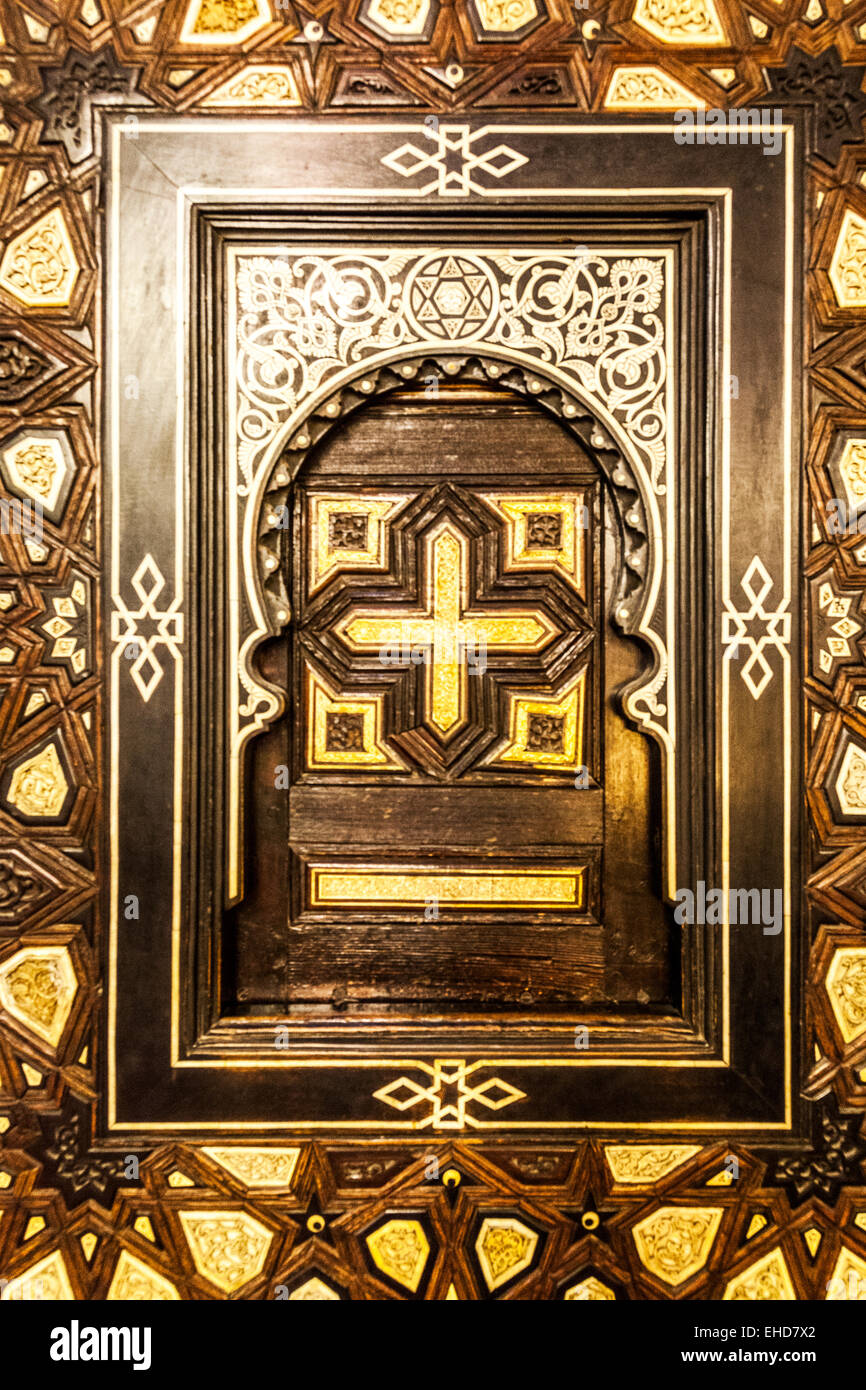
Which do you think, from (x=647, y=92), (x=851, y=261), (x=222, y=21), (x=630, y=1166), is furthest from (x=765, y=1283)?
(x=222, y=21)

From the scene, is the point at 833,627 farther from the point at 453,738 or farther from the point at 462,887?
the point at 462,887

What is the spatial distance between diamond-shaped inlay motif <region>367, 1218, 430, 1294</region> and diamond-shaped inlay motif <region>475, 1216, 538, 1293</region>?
0.15 m

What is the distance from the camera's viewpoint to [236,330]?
2.07 metres

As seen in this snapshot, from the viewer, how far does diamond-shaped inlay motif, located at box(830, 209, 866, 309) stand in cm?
203

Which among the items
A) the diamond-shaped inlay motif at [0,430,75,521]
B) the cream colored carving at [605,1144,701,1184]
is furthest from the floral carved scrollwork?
the cream colored carving at [605,1144,701,1184]

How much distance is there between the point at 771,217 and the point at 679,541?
2.83 ft

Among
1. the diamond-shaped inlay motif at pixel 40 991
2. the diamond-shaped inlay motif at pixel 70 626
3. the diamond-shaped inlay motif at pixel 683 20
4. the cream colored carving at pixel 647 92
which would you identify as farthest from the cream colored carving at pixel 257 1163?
the diamond-shaped inlay motif at pixel 683 20

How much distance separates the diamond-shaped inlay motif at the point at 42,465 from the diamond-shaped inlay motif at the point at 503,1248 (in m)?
2.17

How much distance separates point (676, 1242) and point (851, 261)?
2.58 m

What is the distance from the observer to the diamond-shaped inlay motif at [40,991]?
2.03 meters

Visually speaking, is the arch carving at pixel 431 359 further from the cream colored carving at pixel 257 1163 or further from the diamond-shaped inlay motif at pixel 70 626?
the cream colored carving at pixel 257 1163

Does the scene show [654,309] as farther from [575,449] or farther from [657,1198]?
[657,1198]

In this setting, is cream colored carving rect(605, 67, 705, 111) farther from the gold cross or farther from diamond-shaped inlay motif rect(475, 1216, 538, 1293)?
diamond-shaped inlay motif rect(475, 1216, 538, 1293)

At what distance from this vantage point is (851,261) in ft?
6.66
